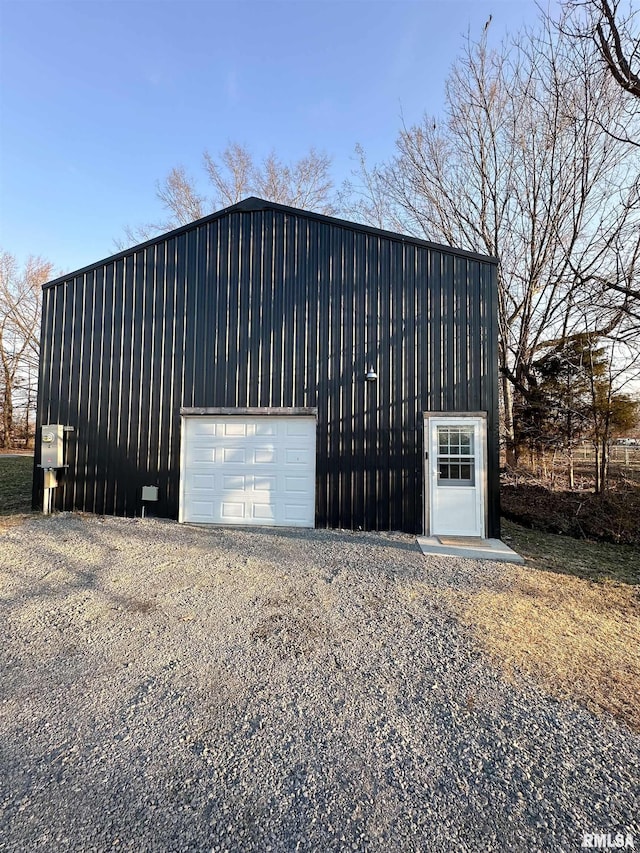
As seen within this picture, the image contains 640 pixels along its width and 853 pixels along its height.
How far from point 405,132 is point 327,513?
508 inches

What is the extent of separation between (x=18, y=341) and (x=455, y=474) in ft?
Result: 86.1

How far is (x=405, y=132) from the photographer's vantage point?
12406 mm

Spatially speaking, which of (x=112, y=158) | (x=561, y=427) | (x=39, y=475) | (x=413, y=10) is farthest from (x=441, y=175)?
(x=39, y=475)

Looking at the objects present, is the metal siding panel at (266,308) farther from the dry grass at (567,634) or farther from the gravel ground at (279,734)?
the dry grass at (567,634)

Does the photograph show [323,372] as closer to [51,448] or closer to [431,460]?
[431,460]

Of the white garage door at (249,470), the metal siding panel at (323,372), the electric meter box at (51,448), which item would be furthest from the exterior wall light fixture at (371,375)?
the electric meter box at (51,448)

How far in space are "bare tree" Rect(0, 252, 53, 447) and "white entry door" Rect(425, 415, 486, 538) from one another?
80.0 feet

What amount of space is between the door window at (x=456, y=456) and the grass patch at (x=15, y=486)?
746cm

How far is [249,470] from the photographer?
6.50 m

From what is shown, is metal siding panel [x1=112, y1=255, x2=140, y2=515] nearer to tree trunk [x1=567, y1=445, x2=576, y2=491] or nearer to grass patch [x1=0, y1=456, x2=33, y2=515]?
grass patch [x1=0, y1=456, x2=33, y2=515]

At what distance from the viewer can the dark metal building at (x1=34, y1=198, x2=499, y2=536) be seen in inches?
237

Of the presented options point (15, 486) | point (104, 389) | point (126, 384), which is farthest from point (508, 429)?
point (15, 486)

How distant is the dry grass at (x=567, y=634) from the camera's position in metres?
2.31

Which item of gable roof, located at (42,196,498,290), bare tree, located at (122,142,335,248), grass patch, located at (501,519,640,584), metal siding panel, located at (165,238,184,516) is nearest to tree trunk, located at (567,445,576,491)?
grass patch, located at (501,519,640,584)
